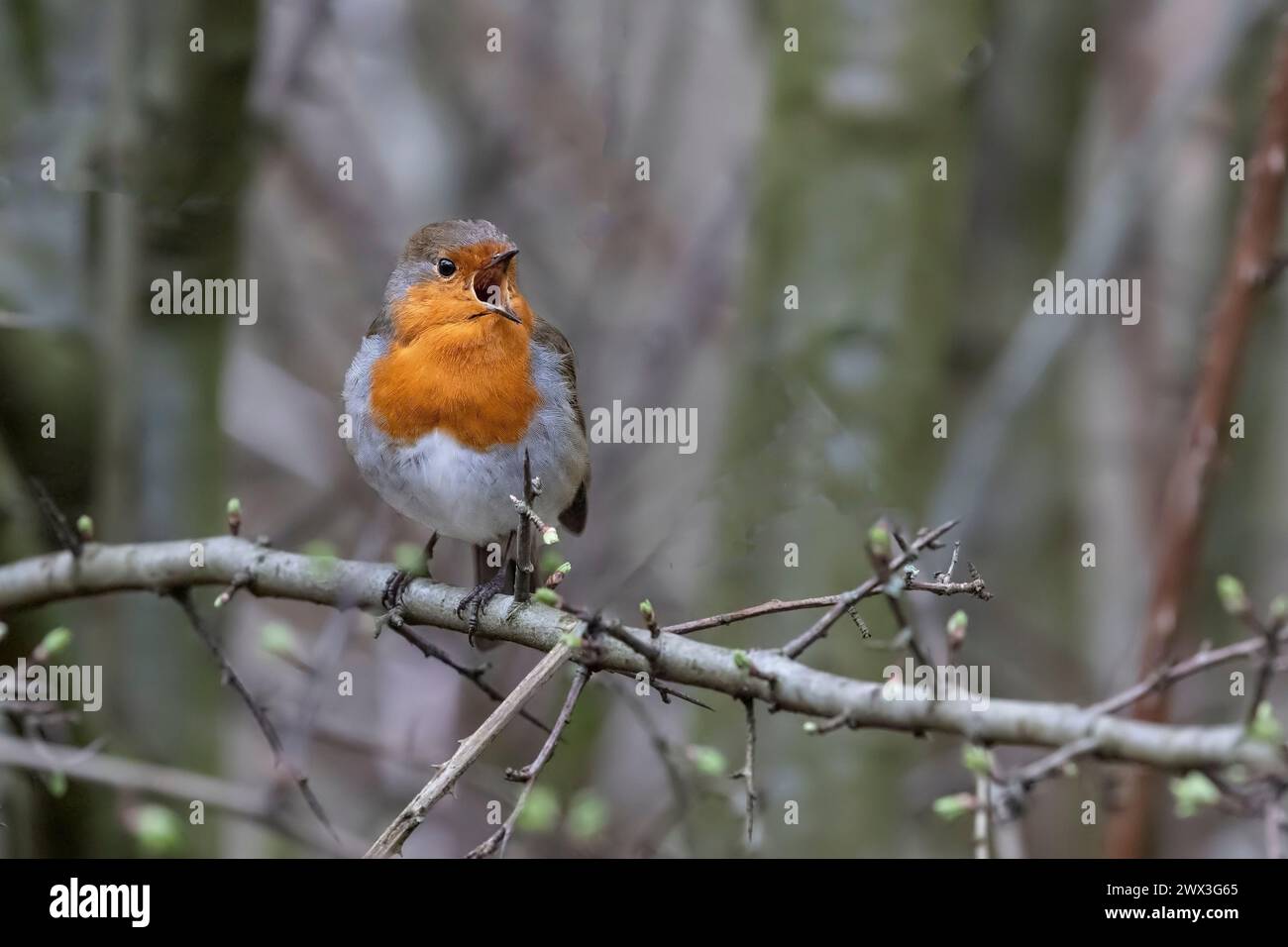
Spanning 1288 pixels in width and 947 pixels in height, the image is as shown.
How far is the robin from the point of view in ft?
13.4

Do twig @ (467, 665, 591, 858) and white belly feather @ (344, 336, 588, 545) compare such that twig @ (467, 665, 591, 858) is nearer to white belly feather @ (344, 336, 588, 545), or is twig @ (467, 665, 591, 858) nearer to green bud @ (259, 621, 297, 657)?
green bud @ (259, 621, 297, 657)

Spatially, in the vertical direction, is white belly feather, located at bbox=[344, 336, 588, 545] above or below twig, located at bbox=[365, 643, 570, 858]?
above

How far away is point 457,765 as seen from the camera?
236 centimetres

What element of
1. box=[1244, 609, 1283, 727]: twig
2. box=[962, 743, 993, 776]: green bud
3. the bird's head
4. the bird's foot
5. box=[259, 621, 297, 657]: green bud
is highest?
the bird's head

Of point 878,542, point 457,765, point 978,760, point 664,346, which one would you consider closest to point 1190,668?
point 978,760

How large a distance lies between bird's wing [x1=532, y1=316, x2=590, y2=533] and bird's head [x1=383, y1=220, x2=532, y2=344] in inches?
2.4

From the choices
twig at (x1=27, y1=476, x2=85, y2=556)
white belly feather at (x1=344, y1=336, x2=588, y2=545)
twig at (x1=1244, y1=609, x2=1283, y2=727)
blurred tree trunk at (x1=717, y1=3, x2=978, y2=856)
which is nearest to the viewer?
twig at (x1=1244, y1=609, x2=1283, y2=727)

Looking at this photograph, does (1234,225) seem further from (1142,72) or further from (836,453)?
(836,453)

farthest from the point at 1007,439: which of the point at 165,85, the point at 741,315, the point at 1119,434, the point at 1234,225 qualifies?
the point at 165,85

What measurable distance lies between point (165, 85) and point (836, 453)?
2559 millimetres

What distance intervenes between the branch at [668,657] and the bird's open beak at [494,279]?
3.37 feet

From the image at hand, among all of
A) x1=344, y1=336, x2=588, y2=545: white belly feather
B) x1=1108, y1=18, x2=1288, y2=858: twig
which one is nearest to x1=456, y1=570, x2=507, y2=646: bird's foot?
x1=344, y1=336, x2=588, y2=545: white belly feather

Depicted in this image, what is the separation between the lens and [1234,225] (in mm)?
6406

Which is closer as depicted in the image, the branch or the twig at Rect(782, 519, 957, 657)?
the branch
